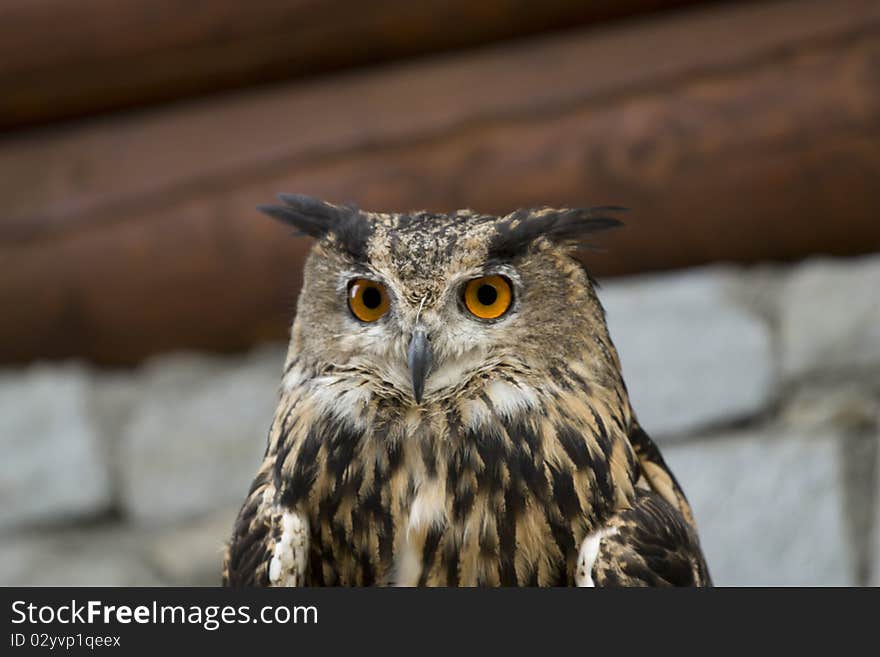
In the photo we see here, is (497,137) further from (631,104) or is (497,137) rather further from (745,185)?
(745,185)

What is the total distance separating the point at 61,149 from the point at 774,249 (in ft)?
5.78

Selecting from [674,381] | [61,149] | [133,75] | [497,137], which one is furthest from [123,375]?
[674,381]

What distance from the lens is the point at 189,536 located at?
9.86 feet

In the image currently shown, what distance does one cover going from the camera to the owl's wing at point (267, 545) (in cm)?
142

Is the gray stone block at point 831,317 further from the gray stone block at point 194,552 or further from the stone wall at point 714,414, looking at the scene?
the gray stone block at point 194,552

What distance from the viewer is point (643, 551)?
4.59 ft

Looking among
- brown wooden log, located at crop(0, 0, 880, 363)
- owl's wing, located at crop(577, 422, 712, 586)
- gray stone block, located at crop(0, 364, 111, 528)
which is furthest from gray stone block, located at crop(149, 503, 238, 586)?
owl's wing, located at crop(577, 422, 712, 586)

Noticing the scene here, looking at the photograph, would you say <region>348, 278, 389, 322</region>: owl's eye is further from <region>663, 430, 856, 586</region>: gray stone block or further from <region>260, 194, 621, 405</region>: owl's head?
<region>663, 430, 856, 586</region>: gray stone block

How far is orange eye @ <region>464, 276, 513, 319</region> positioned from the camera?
1.44 metres

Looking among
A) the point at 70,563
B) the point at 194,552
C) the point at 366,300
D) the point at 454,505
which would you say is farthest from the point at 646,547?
the point at 70,563

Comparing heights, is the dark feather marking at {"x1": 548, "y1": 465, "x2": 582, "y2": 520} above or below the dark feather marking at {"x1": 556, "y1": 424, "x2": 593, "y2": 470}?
below

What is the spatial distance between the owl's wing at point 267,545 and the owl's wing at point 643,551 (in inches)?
14.0

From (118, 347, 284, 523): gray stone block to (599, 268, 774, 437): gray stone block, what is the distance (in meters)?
0.90

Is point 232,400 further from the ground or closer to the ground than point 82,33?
closer to the ground
